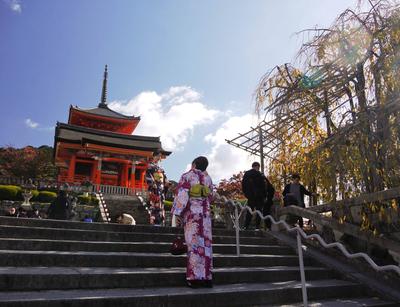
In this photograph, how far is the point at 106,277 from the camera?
3.69 metres

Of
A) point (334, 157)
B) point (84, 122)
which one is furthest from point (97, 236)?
point (84, 122)

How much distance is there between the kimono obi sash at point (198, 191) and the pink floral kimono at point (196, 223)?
4 cm

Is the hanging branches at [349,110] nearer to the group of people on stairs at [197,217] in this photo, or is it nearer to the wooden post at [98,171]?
the group of people on stairs at [197,217]

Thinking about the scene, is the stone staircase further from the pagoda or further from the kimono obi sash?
the pagoda

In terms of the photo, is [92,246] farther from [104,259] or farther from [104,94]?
[104,94]

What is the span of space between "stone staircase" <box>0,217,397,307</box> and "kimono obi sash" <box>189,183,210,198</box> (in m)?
0.91

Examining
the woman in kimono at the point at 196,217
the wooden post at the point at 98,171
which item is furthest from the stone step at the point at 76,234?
the wooden post at the point at 98,171

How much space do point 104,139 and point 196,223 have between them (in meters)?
28.1

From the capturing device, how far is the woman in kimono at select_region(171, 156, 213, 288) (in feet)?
12.8

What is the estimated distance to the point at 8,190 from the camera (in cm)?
2170

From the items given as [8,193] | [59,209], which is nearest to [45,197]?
[8,193]

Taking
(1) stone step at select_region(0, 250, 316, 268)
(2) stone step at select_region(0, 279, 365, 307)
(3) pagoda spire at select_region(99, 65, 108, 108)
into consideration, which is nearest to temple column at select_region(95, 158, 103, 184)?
(3) pagoda spire at select_region(99, 65, 108, 108)

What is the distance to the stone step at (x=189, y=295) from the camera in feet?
10.1

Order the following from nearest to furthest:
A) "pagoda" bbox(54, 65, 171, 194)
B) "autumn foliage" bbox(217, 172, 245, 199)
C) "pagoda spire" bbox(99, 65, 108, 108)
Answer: "autumn foliage" bbox(217, 172, 245, 199), "pagoda" bbox(54, 65, 171, 194), "pagoda spire" bbox(99, 65, 108, 108)
